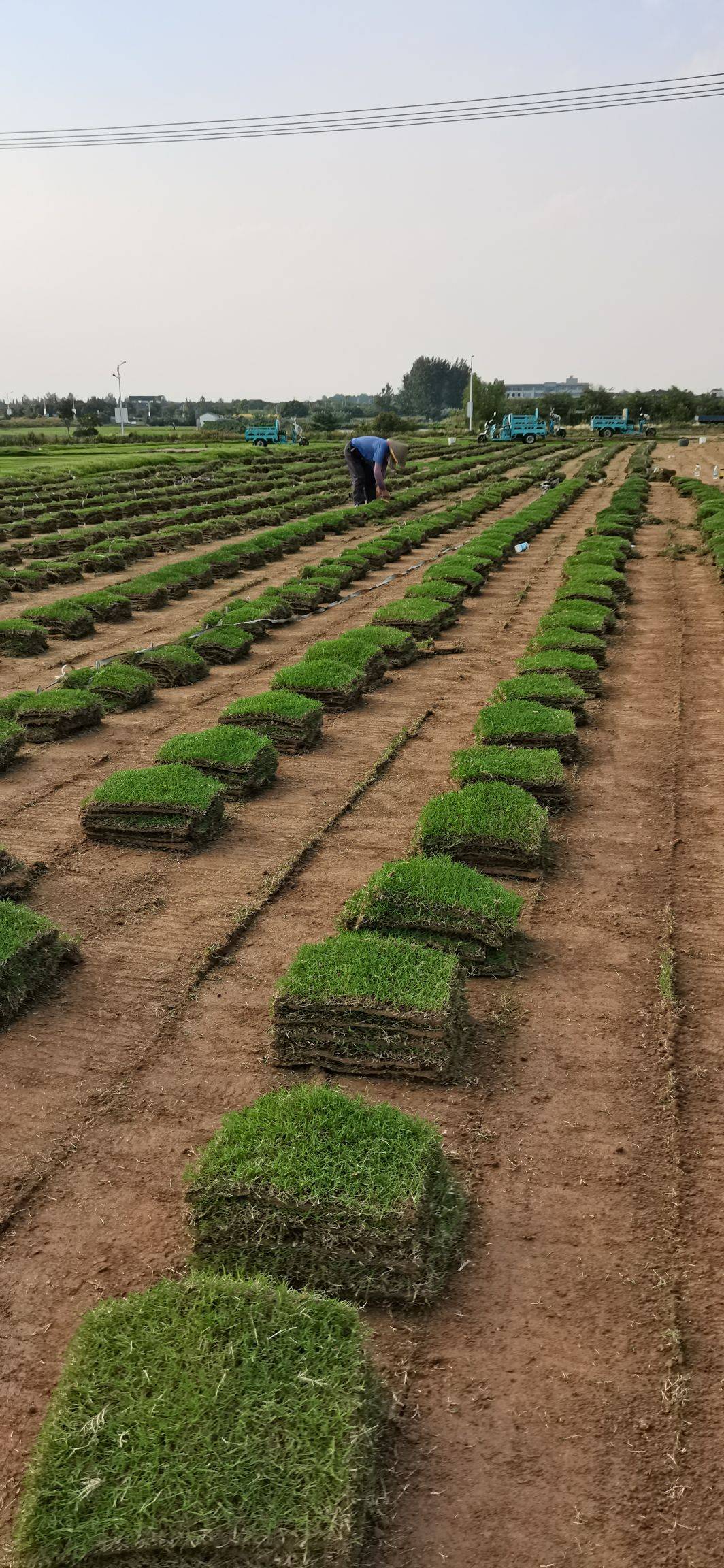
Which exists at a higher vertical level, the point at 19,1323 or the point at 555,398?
the point at 555,398

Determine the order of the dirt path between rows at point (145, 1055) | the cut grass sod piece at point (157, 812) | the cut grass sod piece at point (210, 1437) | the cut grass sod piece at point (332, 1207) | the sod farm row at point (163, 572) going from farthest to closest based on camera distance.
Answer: the sod farm row at point (163, 572)
the cut grass sod piece at point (157, 812)
the dirt path between rows at point (145, 1055)
the cut grass sod piece at point (332, 1207)
the cut grass sod piece at point (210, 1437)

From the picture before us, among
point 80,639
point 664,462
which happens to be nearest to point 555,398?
point 664,462

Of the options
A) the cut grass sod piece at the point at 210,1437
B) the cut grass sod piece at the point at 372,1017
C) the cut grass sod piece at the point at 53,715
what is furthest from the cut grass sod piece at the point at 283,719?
the cut grass sod piece at the point at 210,1437

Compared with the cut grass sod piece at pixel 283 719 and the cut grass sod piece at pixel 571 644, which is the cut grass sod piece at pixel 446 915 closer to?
the cut grass sod piece at pixel 283 719

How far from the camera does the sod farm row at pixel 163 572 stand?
54.7ft

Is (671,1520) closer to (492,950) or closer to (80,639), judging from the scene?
(492,950)

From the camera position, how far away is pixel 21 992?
20.4 feet

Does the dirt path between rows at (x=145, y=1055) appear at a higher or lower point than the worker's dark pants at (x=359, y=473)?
lower

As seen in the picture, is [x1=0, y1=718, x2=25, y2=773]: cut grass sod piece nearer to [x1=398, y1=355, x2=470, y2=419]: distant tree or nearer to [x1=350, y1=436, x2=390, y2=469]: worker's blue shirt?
[x1=350, y1=436, x2=390, y2=469]: worker's blue shirt

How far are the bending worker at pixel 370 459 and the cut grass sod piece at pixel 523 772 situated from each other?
12.5 m

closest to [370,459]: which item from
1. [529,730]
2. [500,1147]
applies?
[529,730]

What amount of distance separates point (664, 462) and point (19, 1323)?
56773 millimetres

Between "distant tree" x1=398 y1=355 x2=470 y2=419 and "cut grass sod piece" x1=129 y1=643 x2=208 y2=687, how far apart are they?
18529 centimetres

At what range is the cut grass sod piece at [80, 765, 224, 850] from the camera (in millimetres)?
8477
